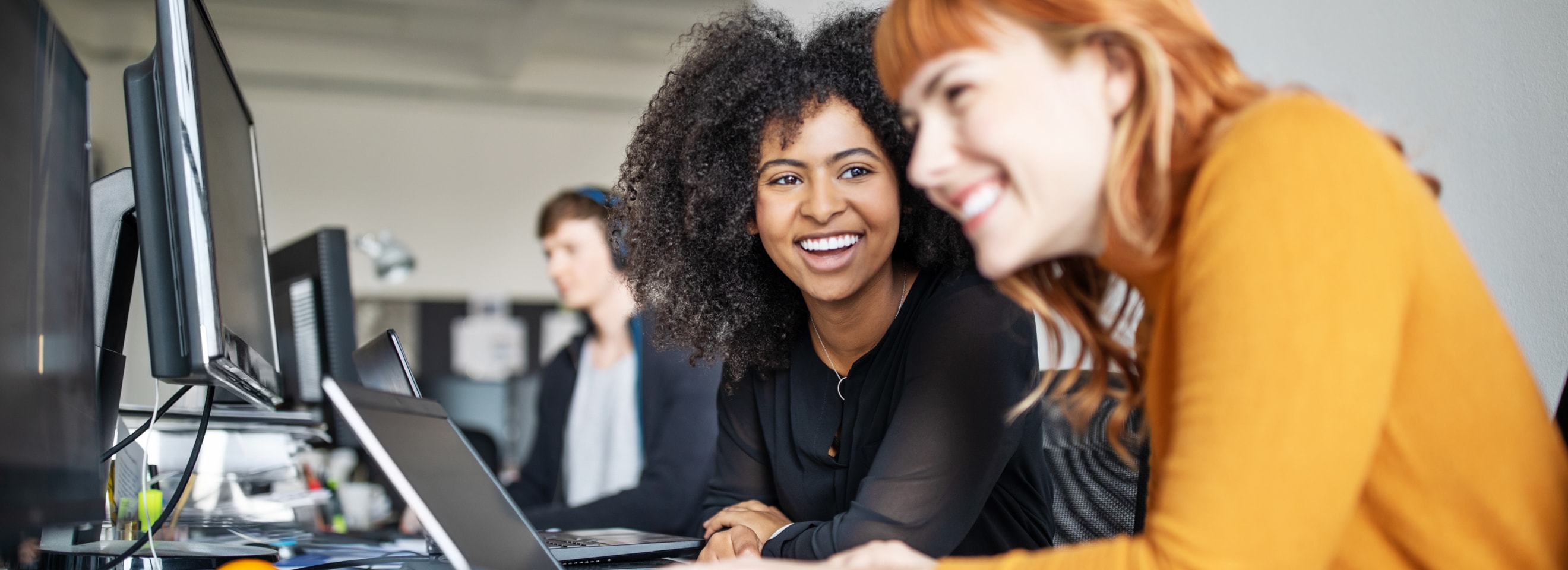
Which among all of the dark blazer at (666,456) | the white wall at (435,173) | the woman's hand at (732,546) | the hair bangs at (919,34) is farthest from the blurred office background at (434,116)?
the hair bangs at (919,34)

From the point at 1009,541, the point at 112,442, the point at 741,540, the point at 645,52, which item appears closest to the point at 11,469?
the point at 112,442

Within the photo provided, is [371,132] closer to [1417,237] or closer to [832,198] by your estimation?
[832,198]

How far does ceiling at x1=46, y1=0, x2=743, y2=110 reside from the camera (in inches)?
237

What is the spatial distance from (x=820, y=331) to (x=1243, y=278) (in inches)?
33.7

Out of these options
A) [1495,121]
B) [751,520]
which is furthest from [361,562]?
[1495,121]

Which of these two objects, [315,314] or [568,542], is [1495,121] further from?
[315,314]

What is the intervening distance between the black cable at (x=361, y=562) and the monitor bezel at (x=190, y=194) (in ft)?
1.00

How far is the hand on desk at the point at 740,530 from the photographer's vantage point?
4.28 ft

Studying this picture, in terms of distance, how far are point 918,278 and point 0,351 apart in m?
0.98

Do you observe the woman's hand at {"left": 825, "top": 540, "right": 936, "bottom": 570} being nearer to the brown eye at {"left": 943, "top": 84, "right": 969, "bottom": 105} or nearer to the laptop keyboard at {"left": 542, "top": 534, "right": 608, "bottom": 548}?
the brown eye at {"left": 943, "top": 84, "right": 969, "bottom": 105}

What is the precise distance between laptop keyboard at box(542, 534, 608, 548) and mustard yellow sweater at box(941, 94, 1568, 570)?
679mm

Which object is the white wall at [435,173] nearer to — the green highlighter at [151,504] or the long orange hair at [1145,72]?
the green highlighter at [151,504]

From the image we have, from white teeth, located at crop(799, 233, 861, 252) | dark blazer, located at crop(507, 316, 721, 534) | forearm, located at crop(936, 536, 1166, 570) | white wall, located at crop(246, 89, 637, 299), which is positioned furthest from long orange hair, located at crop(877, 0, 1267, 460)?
white wall, located at crop(246, 89, 637, 299)

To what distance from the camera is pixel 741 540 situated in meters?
1.31
